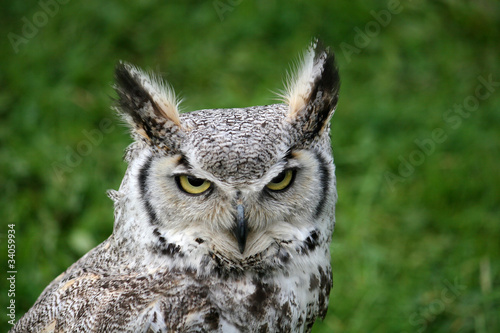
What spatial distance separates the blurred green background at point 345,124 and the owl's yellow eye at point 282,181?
1044 mm

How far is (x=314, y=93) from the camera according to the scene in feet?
5.49

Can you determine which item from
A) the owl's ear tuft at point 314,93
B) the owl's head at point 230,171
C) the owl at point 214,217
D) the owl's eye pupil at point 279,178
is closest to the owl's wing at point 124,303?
the owl at point 214,217

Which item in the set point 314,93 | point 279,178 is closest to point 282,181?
point 279,178

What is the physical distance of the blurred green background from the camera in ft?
9.50

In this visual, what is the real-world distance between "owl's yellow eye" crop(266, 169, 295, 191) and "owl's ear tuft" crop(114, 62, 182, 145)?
0.99 ft

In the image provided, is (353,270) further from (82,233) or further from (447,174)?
(82,233)

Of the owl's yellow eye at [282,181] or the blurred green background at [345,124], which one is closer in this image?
the owl's yellow eye at [282,181]

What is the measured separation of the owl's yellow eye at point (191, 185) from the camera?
158 centimetres

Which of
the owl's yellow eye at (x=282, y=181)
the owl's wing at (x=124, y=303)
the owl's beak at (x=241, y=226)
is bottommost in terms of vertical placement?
the owl's wing at (x=124, y=303)

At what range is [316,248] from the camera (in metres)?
1.78

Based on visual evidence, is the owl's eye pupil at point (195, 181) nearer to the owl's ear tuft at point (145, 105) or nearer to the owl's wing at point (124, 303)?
the owl's ear tuft at point (145, 105)

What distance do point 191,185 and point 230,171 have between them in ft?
0.44

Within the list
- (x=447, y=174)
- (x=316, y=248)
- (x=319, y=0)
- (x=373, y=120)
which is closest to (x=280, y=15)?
(x=319, y=0)

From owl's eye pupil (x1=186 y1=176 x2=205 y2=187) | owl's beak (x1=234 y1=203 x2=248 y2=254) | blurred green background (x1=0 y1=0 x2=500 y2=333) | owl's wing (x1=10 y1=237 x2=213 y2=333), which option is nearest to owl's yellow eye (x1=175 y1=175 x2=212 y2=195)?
owl's eye pupil (x1=186 y1=176 x2=205 y2=187)
